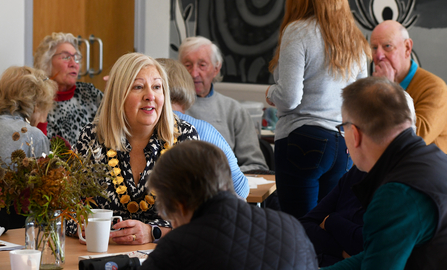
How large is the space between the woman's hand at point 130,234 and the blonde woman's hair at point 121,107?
1.48ft

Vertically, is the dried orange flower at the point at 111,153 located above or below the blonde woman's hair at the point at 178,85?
below

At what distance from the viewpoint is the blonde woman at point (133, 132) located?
1.89m

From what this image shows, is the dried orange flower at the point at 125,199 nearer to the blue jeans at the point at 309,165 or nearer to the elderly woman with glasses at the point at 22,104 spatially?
the elderly woman with glasses at the point at 22,104

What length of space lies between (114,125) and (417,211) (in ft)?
4.00

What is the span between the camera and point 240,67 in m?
6.04

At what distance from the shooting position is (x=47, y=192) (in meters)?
1.30

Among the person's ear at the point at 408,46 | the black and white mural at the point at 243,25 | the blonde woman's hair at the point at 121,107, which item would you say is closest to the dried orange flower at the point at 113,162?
the blonde woman's hair at the point at 121,107

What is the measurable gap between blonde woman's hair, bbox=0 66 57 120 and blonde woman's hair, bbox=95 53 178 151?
26.0 inches

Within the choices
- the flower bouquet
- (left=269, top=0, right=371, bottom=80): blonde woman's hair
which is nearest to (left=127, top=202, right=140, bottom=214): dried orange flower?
the flower bouquet

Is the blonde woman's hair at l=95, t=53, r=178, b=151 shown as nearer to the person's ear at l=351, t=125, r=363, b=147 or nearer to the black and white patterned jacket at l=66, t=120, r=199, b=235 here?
the black and white patterned jacket at l=66, t=120, r=199, b=235

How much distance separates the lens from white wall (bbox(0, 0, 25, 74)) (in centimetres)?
349

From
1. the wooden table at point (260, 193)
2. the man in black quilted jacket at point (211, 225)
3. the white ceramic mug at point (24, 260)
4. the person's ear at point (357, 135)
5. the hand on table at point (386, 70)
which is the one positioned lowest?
the wooden table at point (260, 193)

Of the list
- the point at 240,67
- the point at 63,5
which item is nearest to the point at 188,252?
the point at 63,5

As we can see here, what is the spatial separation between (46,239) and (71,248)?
0.21 m
